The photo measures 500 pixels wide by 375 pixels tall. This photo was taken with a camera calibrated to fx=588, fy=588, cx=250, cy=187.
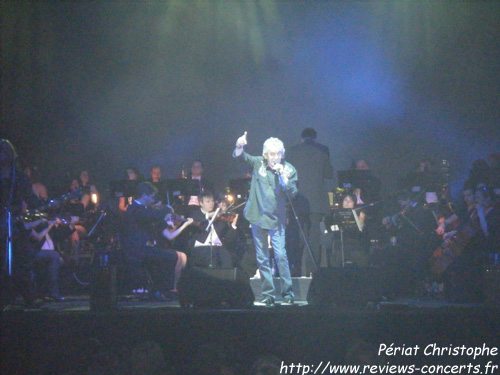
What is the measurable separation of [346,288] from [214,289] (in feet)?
4.18

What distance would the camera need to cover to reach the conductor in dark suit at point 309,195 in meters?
7.34

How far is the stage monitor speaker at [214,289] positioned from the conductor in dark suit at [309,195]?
1702 mm

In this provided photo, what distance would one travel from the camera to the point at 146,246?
26.1 ft

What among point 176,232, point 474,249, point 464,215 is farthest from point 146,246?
point 464,215

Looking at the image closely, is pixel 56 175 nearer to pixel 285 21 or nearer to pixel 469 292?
pixel 285 21

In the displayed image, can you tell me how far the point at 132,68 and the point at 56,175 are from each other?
252 centimetres

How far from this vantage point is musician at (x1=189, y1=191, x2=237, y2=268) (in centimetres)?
827

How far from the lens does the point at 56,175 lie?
1130cm

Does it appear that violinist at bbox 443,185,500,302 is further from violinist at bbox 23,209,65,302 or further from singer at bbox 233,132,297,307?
violinist at bbox 23,209,65,302

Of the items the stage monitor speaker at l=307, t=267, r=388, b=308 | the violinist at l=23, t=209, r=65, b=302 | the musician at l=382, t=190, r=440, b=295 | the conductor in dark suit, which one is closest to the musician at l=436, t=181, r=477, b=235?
the musician at l=382, t=190, r=440, b=295

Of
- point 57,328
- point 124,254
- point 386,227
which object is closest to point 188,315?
point 57,328

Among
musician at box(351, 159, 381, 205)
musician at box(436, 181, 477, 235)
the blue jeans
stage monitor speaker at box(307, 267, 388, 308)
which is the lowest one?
stage monitor speaker at box(307, 267, 388, 308)

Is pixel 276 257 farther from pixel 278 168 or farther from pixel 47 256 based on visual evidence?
pixel 47 256

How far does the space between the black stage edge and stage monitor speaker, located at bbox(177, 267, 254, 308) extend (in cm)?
111
